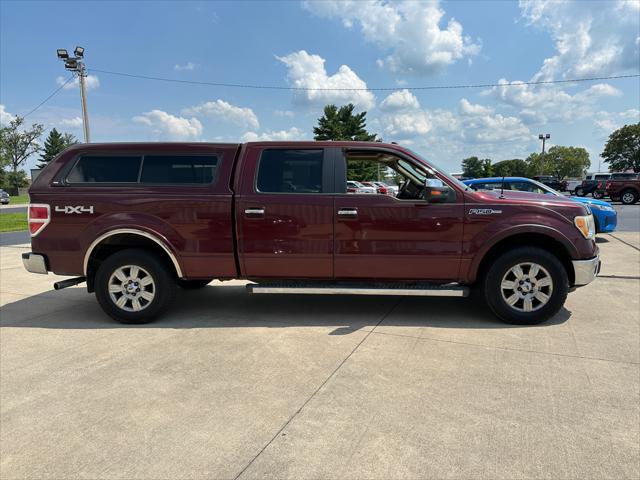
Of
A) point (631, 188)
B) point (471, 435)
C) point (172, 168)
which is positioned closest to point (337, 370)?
point (471, 435)

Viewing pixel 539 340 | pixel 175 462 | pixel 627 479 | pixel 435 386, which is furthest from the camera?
pixel 539 340

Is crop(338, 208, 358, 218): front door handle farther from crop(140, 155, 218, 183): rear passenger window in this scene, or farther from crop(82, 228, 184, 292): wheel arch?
crop(82, 228, 184, 292): wheel arch

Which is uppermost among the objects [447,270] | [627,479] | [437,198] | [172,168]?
[172,168]

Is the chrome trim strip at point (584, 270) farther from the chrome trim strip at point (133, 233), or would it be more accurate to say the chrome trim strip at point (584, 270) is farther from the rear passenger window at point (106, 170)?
the rear passenger window at point (106, 170)

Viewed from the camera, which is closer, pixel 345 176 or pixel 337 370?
pixel 337 370

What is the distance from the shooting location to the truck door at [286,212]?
15.3ft

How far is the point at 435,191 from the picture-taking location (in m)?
4.45

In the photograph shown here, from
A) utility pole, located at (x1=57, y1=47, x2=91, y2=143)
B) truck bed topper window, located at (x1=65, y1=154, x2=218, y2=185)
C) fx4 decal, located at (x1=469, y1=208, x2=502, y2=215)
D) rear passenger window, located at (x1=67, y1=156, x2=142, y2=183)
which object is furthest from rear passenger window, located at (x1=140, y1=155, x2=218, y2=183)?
utility pole, located at (x1=57, y1=47, x2=91, y2=143)

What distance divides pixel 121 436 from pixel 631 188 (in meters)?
30.2

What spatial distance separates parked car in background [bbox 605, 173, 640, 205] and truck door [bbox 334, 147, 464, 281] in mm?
26842

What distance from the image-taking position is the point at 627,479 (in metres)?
2.26

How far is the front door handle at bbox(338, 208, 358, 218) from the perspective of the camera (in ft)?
15.2

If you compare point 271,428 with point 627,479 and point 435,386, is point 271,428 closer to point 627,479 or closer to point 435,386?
point 435,386

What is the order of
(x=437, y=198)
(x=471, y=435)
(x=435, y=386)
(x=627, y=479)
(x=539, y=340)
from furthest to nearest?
→ (x=437, y=198)
(x=539, y=340)
(x=435, y=386)
(x=471, y=435)
(x=627, y=479)
